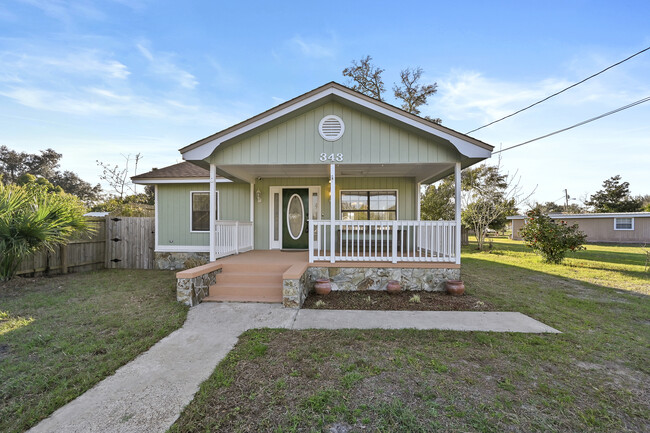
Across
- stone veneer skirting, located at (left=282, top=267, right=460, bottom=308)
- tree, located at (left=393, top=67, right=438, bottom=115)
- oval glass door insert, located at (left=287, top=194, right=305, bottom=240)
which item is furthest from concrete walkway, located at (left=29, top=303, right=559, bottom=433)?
tree, located at (left=393, top=67, right=438, bottom=115)

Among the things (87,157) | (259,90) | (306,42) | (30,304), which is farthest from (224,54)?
(87,157)

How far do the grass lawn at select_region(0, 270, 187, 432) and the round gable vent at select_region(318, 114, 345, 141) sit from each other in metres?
4.50

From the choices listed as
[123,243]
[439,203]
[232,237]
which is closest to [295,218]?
[232,237]

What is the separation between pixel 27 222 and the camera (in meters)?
6.20

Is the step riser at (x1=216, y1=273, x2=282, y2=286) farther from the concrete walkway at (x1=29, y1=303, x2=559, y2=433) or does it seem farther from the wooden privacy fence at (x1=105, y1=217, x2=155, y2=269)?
the wooden privacy fence at (x1=105, y1=217, x2=155, y2=269)

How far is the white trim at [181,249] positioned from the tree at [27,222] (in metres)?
2.28

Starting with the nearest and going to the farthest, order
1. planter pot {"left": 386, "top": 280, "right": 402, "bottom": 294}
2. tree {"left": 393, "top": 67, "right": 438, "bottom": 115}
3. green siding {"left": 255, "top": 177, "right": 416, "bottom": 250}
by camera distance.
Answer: planter pot {"left": 386, "top": 280, "right": 402, "bottom": 294} < green siding {"left": 255, "top": 177, "right": 416, "bottom": 250} < tree {"left": 393, "top": 67, "right": 438, "bottom": 115}

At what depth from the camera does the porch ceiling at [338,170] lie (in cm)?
680

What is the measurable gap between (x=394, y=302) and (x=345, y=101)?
4403 millimetres

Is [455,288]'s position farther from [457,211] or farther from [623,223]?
[623,223]

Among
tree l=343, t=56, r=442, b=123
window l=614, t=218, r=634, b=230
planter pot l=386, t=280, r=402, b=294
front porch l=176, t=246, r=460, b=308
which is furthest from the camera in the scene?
window l=614, t=218, r=634, b=230

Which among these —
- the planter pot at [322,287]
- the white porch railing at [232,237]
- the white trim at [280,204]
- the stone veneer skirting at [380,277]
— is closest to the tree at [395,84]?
the white trim at [280,204]

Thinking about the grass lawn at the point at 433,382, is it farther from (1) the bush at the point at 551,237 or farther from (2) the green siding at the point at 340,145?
(1) the bush at the point at 551,237

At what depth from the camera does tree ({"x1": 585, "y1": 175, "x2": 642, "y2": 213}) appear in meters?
28.6
